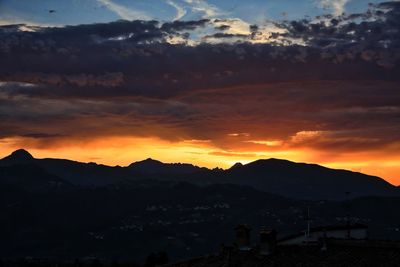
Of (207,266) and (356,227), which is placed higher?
(356,227)

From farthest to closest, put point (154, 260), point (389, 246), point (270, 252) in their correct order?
1. point (154, 260)
2. point (270, 252)
3. point (389, 246)

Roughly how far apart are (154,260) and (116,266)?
13.6 meters

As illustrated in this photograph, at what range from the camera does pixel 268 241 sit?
189ft

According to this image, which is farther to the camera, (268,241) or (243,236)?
(243,236)

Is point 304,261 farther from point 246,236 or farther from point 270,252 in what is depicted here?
point 246,236

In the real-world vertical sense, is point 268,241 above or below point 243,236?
below

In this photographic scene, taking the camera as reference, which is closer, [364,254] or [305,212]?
[364,254]

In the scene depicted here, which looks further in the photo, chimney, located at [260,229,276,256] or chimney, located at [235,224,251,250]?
chimney, located at [235,224,251,250]

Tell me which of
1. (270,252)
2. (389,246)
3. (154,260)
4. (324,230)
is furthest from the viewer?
(154,260)

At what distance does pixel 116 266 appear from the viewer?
173625mm

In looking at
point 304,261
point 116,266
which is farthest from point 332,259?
point 116,266

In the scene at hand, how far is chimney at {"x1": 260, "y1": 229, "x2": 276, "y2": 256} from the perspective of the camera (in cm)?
5756

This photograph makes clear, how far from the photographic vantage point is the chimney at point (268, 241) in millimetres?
57562

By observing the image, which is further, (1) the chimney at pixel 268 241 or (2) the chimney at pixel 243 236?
(2) the chimney at pixel 243 236
